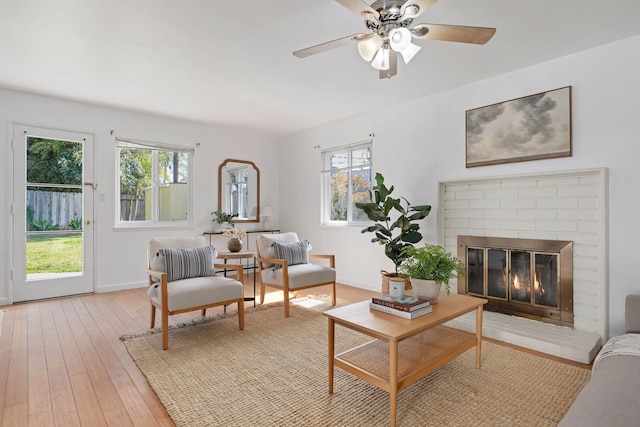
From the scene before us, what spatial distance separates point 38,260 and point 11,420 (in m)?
3.05

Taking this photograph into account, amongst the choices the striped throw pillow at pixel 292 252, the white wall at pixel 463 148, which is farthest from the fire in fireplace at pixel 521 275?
the striped throw pillow at pixel 292 252

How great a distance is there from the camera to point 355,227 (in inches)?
192

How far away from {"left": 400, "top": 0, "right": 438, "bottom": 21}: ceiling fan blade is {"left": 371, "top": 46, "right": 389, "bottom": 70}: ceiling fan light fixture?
263 millimetres

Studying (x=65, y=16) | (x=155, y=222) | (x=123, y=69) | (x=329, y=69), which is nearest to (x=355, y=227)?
(x=329, y=69)

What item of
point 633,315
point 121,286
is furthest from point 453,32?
point 121,286

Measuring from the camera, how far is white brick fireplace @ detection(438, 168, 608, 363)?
276 centimetres

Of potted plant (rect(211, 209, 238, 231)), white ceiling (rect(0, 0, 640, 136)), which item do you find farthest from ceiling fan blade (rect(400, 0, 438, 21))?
potted plant (rect(211, 209, 238, 231))

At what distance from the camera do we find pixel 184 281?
293 cm

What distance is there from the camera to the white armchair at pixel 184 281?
8.71 ft

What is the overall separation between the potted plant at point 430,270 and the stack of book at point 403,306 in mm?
147

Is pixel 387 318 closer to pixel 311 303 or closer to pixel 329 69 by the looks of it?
pixel 311 303

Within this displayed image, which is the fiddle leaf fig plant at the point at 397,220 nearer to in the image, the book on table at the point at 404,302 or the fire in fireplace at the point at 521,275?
the fire in fireplace at the point at 521,275

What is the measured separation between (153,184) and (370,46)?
413 cm

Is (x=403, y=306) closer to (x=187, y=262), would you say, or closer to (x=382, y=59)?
(x=382, y=59)
